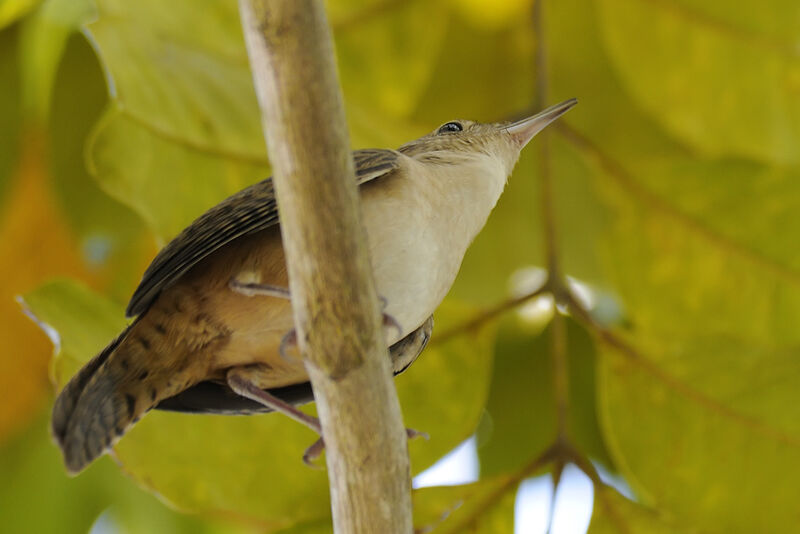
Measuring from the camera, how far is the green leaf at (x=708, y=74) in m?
1.85

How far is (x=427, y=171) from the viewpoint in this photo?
135 centimetres

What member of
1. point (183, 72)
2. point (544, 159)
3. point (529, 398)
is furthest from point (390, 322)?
point (529, 398)

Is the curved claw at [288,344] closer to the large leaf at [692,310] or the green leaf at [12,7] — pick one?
the large leaf at [692,310]

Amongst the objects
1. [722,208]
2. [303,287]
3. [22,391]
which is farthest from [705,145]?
[22,391]

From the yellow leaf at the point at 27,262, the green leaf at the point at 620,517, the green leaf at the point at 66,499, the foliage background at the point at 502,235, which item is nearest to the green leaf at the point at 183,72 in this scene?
the foliage background at the point at 502,235

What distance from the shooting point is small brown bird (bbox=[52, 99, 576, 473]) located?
1.21 m

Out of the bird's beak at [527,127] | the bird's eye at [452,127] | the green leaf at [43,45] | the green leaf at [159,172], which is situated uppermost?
the green leaf at [43,45]

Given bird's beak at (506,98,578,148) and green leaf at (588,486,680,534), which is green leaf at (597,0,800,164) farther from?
green leaf at (588,486,680,534)

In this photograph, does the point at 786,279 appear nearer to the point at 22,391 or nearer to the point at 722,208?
the point at 722,208

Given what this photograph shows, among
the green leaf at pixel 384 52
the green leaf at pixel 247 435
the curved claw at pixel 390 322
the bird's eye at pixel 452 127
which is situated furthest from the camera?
the green leaf at pixel 384 52

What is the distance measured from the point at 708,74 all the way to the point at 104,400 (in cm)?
117

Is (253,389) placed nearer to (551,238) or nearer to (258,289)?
(258,289)

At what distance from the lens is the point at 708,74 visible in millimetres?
A: 1878

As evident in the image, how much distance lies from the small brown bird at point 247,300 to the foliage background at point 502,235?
0.60ft
